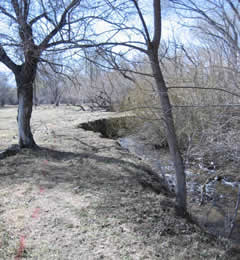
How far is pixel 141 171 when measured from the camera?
5793 mm

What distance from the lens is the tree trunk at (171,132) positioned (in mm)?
3760

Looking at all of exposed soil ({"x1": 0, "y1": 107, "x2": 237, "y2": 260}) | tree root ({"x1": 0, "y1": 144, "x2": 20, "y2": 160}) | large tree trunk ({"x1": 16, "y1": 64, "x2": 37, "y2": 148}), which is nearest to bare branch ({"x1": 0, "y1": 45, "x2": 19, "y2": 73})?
large tree trunk ({"x1": 16, "y1": 64, "x2": 37, "y2": 148})

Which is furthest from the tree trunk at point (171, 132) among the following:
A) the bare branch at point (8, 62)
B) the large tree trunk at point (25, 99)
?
the bare branch at point (8, 62)

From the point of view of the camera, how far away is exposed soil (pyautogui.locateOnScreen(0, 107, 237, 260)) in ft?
8.75

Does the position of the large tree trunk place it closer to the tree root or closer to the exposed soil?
the tree root

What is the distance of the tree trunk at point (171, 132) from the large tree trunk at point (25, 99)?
3.61m

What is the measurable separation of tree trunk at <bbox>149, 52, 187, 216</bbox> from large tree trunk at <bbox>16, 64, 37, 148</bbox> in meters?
3.61

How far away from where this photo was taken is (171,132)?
155 inches

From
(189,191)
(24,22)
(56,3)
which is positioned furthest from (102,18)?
(189,191)

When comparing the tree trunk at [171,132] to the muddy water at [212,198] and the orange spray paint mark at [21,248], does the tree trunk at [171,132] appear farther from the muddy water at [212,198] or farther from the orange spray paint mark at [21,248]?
the orange spray paint mark at [21,248]

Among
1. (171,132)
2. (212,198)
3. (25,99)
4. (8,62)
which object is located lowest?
(212,198)

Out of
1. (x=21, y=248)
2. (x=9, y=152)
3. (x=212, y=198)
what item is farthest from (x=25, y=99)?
(x=212, y=198)

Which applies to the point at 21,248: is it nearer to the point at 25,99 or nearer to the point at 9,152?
the point at 9,152

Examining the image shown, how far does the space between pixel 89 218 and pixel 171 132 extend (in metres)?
1.73
